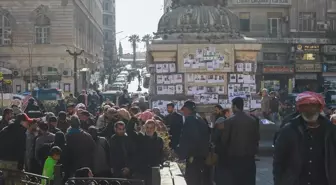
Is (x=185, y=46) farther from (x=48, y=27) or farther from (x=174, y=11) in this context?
(x=48, y=27)

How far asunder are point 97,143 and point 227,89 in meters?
7.92

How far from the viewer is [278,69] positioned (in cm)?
4838

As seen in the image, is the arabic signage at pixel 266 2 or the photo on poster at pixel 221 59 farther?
the arabic signage at pixel 266 2

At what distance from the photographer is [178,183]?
9.95 metres

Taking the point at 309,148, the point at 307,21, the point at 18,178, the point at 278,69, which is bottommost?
the point at 18,178

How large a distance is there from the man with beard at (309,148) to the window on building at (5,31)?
1916 inches

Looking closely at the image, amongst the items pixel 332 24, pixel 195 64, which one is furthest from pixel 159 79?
pixel 332 24

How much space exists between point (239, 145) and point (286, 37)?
132ft

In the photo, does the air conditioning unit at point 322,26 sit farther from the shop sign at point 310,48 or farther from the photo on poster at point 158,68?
the photo on poster at point 158,68

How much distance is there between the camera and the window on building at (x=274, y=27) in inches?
1903

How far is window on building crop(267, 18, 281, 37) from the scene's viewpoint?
48.3m

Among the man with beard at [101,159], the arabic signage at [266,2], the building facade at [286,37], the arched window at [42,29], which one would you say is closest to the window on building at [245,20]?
the building facade at [286,37]

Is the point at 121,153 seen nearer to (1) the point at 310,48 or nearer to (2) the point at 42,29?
(1) the point at 310,48

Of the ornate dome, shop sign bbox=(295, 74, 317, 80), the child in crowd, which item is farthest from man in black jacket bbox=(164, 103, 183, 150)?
shop sign bbox=(295, 74, 317, 80)
